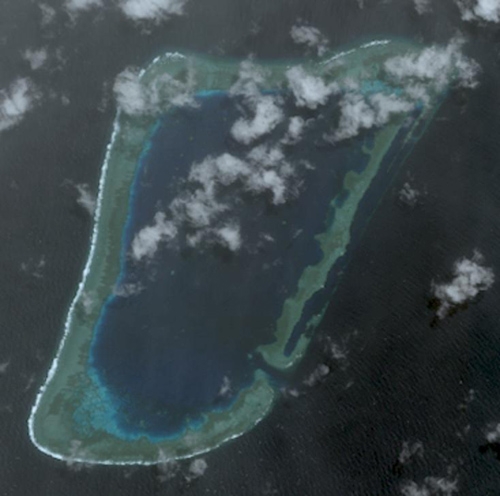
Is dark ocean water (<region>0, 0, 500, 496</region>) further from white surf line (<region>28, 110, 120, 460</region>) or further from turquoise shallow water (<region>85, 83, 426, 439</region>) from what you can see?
turquoise shallow water (<region>85, 83, 426, 439</region>)

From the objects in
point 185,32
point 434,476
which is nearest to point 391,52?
point 185,32

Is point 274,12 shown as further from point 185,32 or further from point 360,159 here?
point 360,159

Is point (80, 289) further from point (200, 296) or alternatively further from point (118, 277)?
point (200, 296)

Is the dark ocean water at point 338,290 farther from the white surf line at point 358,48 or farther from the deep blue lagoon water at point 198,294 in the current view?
the deep blue lagoon water at point 198,294

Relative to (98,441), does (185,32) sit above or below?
above

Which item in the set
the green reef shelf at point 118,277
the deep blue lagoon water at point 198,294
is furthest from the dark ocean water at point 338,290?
the deep blue lagoon water at point 198,294

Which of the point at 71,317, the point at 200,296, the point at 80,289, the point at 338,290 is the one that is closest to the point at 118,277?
the point at 80,289
